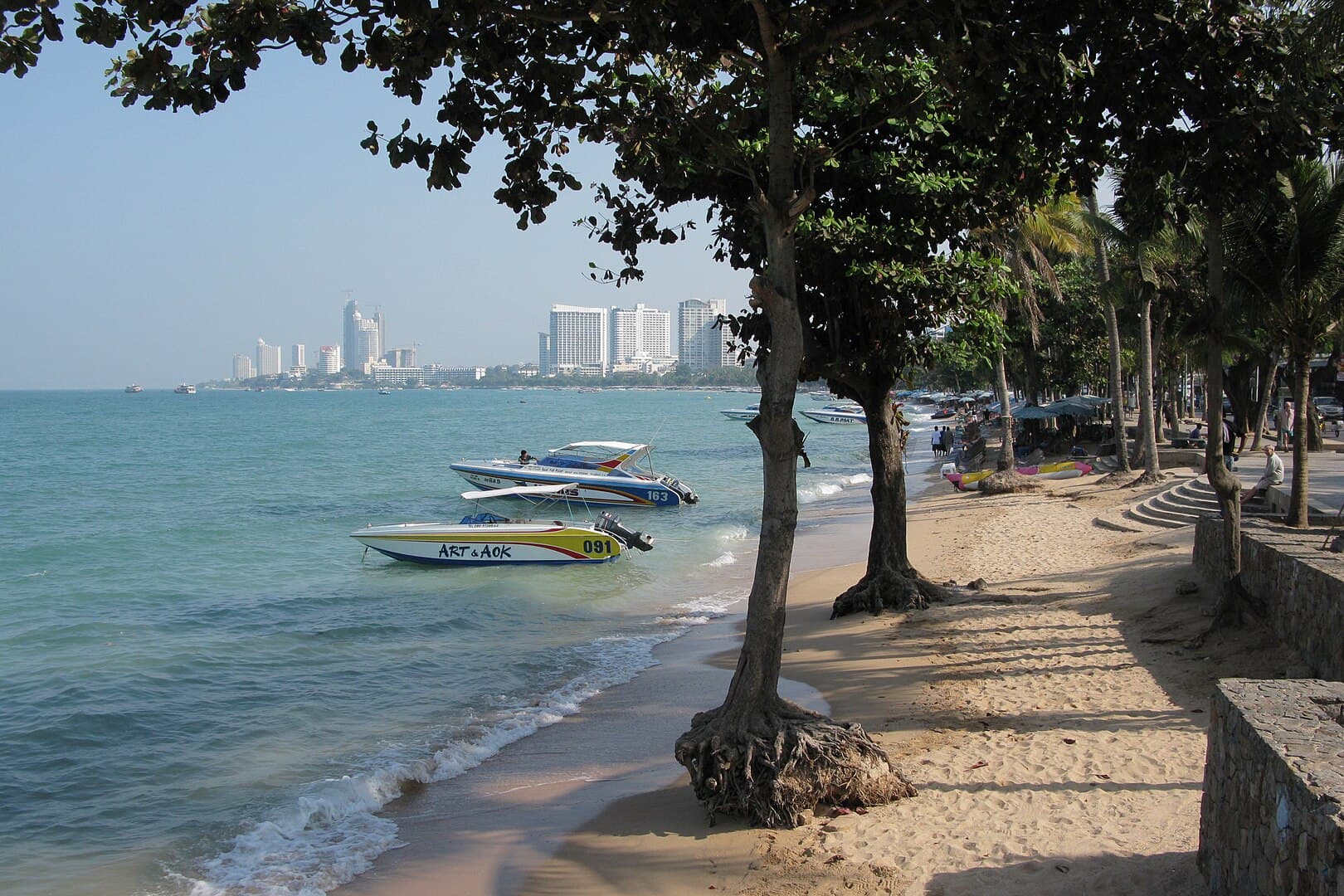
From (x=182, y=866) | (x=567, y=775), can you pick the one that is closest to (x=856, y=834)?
(x=567, y=775)

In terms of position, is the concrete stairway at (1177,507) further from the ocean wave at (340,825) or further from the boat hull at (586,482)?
the boat hull at (586,482)

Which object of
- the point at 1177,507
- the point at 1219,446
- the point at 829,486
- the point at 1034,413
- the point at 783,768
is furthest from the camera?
the point at 829,486

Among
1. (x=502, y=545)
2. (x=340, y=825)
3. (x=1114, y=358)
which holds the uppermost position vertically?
(x=1114, y=358)

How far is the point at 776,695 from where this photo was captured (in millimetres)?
7941

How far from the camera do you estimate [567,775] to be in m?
9.76

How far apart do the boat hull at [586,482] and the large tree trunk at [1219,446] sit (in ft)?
81.1

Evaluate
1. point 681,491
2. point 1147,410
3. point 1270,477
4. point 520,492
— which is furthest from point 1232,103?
point 681,491

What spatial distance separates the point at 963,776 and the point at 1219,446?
4198 millimetres

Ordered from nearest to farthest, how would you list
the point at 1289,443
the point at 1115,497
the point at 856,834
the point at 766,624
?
the point at 856,834 → the point at 766,624 → the point at 1115,497 → the point at 1289,443

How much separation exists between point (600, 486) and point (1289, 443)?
21.3 m

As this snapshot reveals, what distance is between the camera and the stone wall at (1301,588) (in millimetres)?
8234

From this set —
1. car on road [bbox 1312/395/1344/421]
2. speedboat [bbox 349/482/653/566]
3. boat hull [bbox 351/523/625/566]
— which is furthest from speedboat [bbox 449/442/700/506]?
car on road [bbox 1312/395/1344/421]

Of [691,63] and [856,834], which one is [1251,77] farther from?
[856,834]

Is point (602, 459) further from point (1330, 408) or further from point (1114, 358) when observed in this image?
point (1330, 408)
